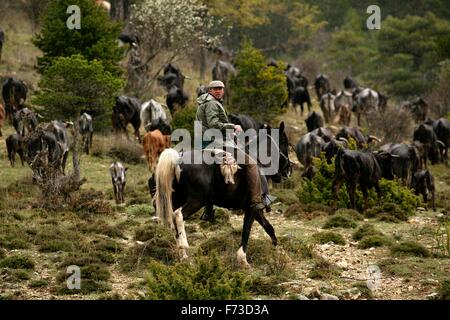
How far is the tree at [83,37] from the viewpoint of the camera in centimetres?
2672

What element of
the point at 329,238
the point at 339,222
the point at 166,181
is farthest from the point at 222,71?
the point at 166,181

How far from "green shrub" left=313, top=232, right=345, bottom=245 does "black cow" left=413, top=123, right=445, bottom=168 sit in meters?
13.6

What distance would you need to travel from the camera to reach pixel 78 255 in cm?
1412

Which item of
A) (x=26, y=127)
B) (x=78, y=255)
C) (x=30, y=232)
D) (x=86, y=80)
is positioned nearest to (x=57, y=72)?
(x=86, y=80)

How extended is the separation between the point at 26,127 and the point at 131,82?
906cm

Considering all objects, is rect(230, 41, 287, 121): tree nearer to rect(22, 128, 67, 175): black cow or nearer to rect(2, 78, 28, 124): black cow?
rect(2, 78, 28, 124): black cow

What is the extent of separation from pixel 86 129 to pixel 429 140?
10.9 meters

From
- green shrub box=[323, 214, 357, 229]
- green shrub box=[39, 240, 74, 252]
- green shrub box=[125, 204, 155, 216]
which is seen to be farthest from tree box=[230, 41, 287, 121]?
green shrub box=[39, 240, 74, 252]

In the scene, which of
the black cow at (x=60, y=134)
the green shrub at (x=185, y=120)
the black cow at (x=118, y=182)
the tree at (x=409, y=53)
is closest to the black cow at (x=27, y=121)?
the black cow at (x=60, y=134)

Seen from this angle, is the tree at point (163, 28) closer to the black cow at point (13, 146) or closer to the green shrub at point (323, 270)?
the black cow at point (13, 146)

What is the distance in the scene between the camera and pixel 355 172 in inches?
763

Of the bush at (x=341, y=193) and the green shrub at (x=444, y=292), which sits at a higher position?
the bush at (x=341, y=193)

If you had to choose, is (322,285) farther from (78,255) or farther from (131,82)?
(131,82)

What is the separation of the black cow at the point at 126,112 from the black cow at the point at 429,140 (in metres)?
8.71
